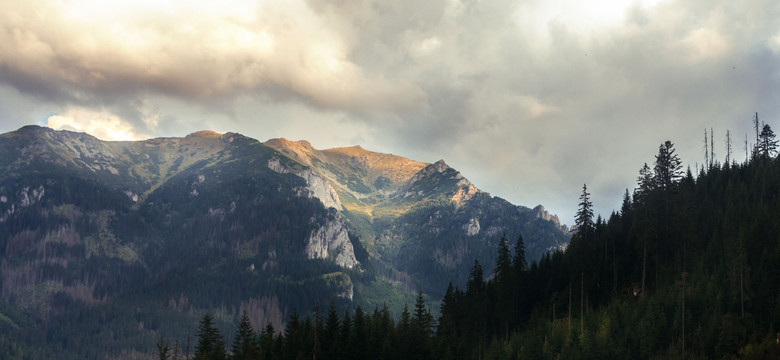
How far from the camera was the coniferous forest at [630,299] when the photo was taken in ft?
358

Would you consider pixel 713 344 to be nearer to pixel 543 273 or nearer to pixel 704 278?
pixel 704 278

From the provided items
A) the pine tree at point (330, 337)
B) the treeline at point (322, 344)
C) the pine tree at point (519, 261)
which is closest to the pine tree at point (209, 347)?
the treeline at point (322, 344)

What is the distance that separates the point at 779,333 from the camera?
96938 mm

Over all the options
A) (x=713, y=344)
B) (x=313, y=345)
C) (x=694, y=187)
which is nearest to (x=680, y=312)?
(x=713, y=344)

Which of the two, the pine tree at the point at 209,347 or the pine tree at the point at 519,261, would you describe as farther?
the pine tree at the point at 519,261

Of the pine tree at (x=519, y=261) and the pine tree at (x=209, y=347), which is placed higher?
the pine tree at (x=519, y=261)

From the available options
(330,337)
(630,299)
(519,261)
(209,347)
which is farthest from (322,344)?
(630,299)

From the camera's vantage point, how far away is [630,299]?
12750cm

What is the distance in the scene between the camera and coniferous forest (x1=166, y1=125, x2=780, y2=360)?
10925 cm

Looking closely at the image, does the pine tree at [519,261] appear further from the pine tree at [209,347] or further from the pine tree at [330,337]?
the pine tree at [209,347]

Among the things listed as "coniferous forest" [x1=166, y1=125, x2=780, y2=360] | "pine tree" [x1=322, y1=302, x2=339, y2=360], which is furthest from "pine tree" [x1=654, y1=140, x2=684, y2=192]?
"pine tree" [x1=322, y1=302, x2=339, y2=360]

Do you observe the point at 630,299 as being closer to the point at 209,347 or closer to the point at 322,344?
the point at 322,344

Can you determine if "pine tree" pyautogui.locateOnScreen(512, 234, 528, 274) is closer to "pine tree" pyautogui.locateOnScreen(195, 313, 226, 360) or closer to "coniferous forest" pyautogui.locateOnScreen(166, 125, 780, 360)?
"coniferous forest" pyautogui.locateOnScreen(166, 125, 780, 360)

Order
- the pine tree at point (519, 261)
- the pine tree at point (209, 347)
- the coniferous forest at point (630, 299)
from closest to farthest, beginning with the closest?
1. the coniferous forest at point (630, 299)
2. the pine tree at point (209, 347)
3. the pine tree at point (519, 261)
